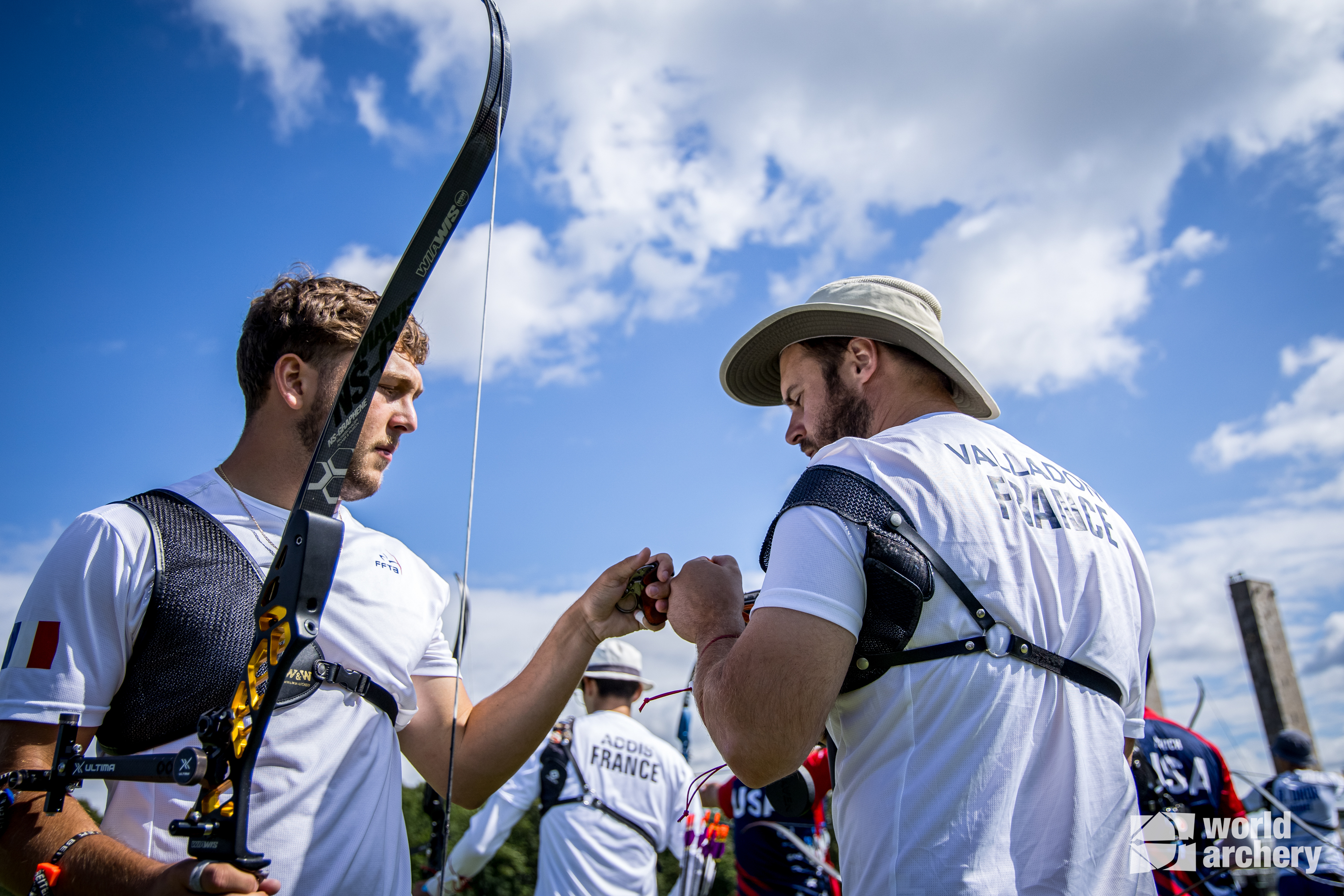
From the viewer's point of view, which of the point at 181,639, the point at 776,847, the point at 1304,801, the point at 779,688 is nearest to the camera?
the point at 779,688

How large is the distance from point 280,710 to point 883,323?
177 cm

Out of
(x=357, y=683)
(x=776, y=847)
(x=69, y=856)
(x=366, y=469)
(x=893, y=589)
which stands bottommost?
(x=776, y=847)

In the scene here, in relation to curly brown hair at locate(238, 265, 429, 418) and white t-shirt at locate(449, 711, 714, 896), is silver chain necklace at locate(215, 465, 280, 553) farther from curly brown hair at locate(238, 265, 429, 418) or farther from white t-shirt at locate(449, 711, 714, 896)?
white t-shirt at locate(449, 711, 714, 896)

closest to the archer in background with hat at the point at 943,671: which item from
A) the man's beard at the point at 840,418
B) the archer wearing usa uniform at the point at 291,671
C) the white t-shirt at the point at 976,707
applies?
the white t-shirt at the point at 976,707

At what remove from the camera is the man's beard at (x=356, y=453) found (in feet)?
7.56

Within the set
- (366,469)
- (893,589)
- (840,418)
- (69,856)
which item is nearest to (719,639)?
(893,589)

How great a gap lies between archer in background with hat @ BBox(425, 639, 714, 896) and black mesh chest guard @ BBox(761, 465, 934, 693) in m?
4.05

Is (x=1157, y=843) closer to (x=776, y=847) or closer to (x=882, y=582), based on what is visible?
(x=882, y=582)

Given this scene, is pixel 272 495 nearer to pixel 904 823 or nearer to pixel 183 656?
pixel 183 656

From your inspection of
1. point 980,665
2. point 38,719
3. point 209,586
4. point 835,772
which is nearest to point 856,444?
point 980,665

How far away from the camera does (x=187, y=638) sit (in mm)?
1794

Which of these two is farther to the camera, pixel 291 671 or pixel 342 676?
pixel 342 676

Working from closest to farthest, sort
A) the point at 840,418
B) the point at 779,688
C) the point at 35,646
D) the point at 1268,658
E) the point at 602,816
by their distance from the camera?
the point at 779,688
the point at 35,646
the point at 840,418
the point at 602,816
the point at 1268,658

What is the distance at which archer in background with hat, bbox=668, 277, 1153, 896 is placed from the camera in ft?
4.99
